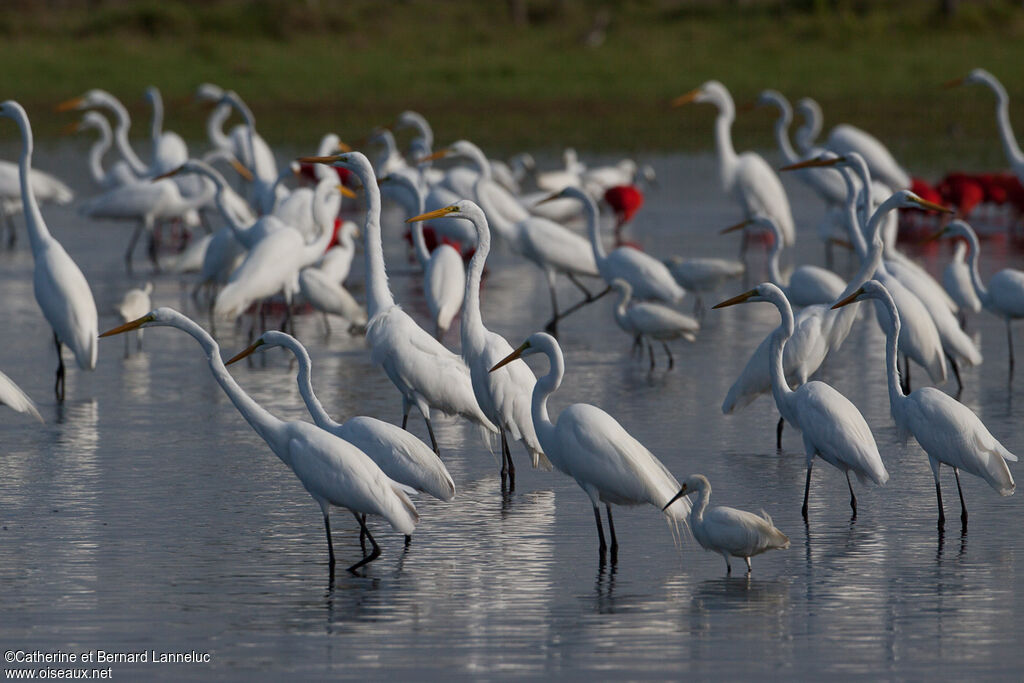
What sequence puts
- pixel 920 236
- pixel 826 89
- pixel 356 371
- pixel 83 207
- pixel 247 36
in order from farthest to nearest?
pixel 247 36
pixel 826 89
pixel 920 236
pixel 83 207
pixel 356 371

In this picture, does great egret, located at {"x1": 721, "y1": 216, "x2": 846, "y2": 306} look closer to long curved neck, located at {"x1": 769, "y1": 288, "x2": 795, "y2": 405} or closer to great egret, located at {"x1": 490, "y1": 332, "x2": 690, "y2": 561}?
long curved neck, located at {"x1": 769, "y1": 288, "x2": 795, "y2": 405}

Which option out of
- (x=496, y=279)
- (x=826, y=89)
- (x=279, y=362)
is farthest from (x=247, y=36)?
(x=279, y=362)

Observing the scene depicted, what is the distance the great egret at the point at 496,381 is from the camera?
27.0ft

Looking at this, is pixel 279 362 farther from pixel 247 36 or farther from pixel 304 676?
pixel 247 36

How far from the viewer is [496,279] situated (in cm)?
1677

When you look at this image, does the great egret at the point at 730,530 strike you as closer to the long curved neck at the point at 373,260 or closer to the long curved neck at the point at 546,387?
the long curved neck at the point at 546,387

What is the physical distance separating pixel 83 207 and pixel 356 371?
26.2 ft

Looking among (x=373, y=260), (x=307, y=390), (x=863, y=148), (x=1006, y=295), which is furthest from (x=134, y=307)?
(x=863, y=148)

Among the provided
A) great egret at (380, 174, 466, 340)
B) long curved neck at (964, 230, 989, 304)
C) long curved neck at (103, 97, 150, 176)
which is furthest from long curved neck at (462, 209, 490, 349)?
long curved neck at (103, 97, 150, 176)

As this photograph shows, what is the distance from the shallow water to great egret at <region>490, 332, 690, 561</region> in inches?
11.3

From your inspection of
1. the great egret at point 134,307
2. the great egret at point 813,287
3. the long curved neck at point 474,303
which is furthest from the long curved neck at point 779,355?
the great egret at point 134,307

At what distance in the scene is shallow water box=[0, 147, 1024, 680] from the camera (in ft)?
19.2

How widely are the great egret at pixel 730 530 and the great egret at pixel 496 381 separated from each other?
1664 millimetres

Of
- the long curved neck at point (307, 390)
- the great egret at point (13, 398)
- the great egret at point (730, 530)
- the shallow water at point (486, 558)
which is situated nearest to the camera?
the shallow water at point (486, 558)
